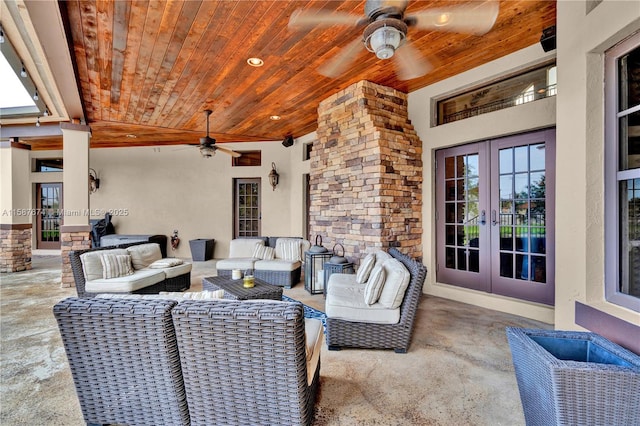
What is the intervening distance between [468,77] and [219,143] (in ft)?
19.9

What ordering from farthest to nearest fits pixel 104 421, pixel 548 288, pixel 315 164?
pixel 315 164 → pixel 548 288 → pixel 104 421

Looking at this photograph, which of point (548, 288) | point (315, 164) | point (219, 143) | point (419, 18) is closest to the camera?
point (419, 18)

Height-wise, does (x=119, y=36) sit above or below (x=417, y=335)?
above

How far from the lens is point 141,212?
324 inches

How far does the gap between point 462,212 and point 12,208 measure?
331 inches

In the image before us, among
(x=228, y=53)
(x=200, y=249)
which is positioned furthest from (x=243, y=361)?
(x=200, y=249)

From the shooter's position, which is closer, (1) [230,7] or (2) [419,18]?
(2) [419,18]

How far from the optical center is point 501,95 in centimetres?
388

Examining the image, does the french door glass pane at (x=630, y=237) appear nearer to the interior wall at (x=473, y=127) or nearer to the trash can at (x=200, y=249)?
the interior wall at (x=473, y=127)

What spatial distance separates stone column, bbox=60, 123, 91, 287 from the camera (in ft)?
16.3

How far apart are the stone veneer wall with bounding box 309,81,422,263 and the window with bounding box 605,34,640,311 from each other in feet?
7.88

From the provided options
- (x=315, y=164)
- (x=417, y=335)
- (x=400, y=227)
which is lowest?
(x=417, y=335)

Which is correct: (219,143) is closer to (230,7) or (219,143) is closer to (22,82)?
(22,82)

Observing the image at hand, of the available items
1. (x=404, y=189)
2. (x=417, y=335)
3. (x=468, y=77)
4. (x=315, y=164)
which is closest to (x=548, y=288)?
(x=417, y=335)
